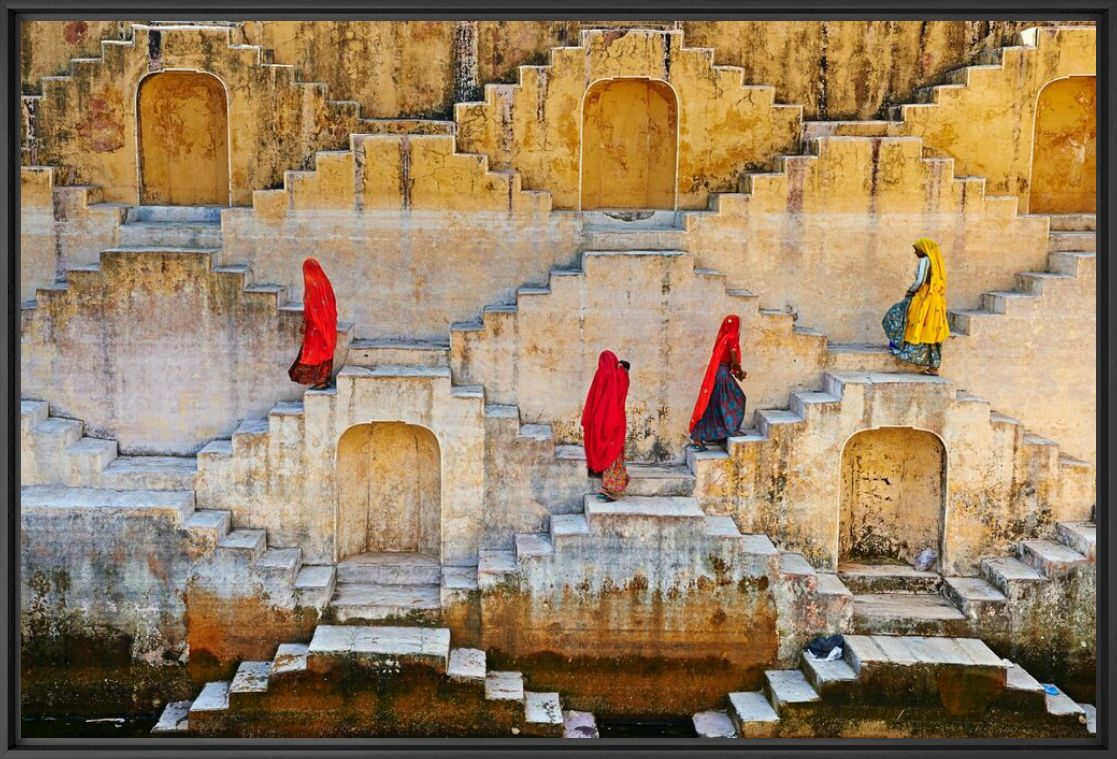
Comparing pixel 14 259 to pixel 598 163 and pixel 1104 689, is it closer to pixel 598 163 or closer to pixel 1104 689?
pixel 1104 689

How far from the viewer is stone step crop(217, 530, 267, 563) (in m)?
12.2

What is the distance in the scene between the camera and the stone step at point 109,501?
1219 centimetres

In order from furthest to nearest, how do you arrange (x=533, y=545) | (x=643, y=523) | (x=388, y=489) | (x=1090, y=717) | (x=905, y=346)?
(x=388, y=489) < (x=905, y=346) < (x=533, y=545) < (x=643, y=523) < (x=1090, y=717)

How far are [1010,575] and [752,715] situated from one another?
119 inches

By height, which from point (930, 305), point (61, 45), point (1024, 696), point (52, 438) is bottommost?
point (1024, 696)

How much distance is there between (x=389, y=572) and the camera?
42.8 feet

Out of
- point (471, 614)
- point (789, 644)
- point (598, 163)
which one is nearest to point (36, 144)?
point (598, 163)

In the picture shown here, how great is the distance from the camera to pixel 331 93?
15172mm

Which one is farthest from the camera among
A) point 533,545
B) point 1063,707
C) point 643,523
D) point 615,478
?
point 615,478

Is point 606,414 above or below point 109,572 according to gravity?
above

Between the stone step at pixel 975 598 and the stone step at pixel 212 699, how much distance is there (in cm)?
719

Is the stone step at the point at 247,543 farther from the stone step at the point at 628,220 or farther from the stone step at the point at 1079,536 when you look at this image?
the stone step at the point at 1079,536

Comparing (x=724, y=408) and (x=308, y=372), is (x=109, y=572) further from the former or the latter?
(x=724, y=408)

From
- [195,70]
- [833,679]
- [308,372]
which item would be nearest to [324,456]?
[308,372]
